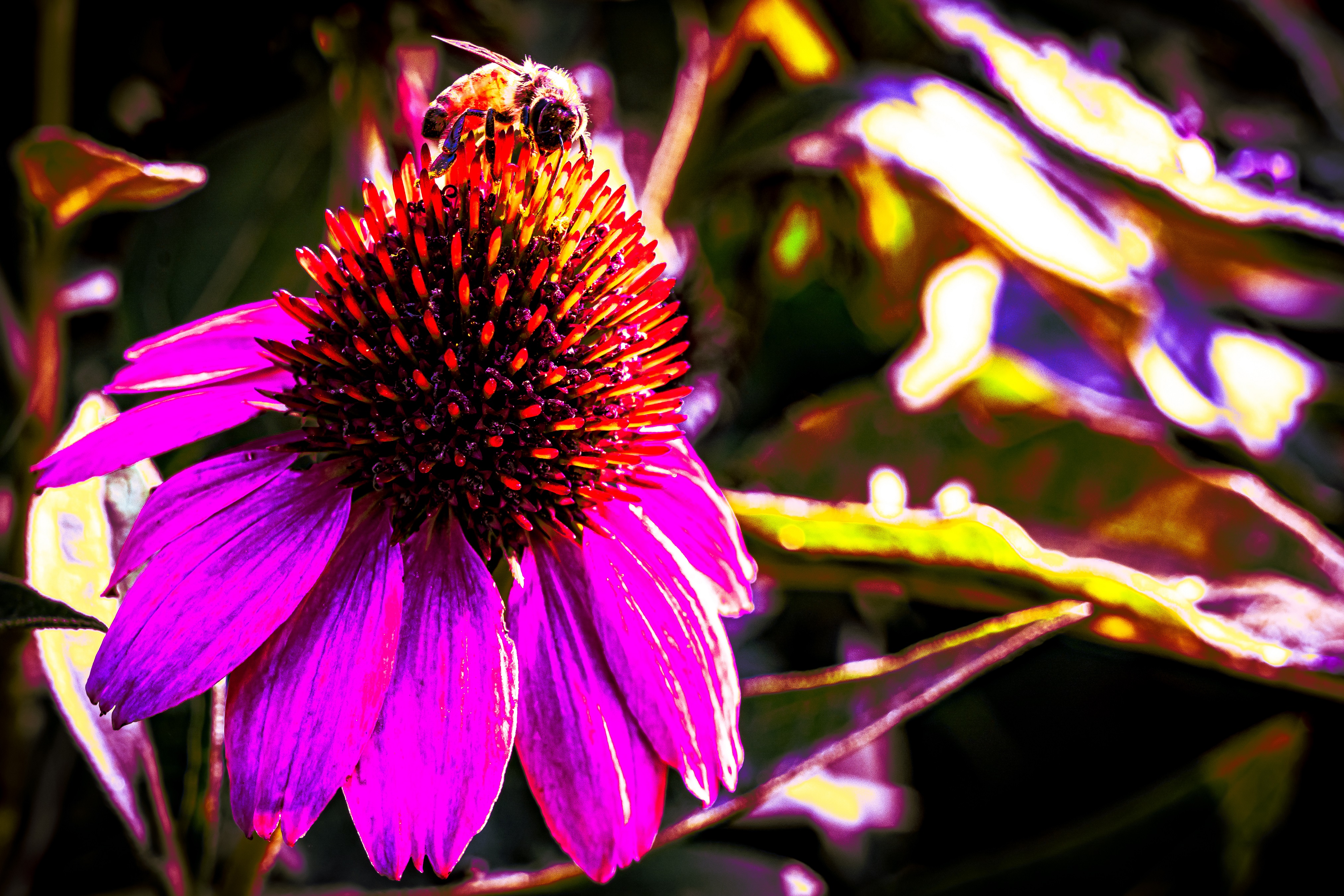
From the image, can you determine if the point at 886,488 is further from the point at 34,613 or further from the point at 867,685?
the point at 34,613

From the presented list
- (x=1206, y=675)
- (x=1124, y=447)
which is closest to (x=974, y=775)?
(x=1206, y=675)

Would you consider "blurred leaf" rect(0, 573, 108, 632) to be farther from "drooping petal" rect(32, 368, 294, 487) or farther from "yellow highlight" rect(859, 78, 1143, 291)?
"yellow highlight" rect(859, 78, 1143, 291)

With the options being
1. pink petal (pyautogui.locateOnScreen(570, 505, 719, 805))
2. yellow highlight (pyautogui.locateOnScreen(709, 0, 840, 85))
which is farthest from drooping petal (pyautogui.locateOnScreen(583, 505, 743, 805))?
yellow highlight (pyautogui.locateOnScreen(709, 0, 840, 85))

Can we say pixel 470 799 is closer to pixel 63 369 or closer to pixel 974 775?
pixel 63 369

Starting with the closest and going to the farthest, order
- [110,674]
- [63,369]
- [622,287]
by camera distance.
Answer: [110,674] → [622,287] → [63,369]

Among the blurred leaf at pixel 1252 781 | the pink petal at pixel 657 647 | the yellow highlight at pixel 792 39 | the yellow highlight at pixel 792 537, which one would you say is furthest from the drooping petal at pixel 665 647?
the yellow highlight at pixel 792 39

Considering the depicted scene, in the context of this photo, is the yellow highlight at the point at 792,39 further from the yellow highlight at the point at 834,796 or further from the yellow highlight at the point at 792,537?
the yellow highlight at the point at 834,796
